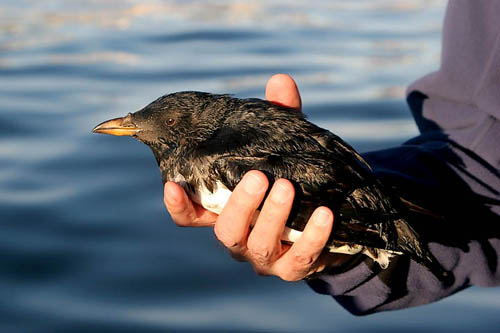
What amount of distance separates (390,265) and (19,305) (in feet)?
8.03

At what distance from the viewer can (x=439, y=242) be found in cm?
352

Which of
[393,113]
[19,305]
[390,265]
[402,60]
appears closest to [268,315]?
[390,265]

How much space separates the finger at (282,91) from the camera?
3732 millimetres

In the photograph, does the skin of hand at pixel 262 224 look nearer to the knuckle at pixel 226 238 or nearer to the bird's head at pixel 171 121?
the knuckle at pixel 226 238

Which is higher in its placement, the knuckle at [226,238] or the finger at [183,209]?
the finger at [183,209]

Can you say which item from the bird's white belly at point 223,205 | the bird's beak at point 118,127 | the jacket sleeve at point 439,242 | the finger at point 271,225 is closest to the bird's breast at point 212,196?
the bird's white belly at point 223,205

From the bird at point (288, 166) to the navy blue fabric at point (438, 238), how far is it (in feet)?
0.31

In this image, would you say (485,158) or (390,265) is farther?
(485,158)

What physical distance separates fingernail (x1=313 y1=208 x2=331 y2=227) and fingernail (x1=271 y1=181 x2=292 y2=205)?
138 mm

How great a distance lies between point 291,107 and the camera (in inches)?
145

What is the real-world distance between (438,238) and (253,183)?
3.66ft

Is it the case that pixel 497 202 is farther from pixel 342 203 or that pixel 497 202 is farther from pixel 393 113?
pixel 393 113

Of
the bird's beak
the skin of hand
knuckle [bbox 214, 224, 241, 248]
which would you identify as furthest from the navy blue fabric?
the bird's beak

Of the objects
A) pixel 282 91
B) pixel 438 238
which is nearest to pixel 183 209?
pixel 282 91
